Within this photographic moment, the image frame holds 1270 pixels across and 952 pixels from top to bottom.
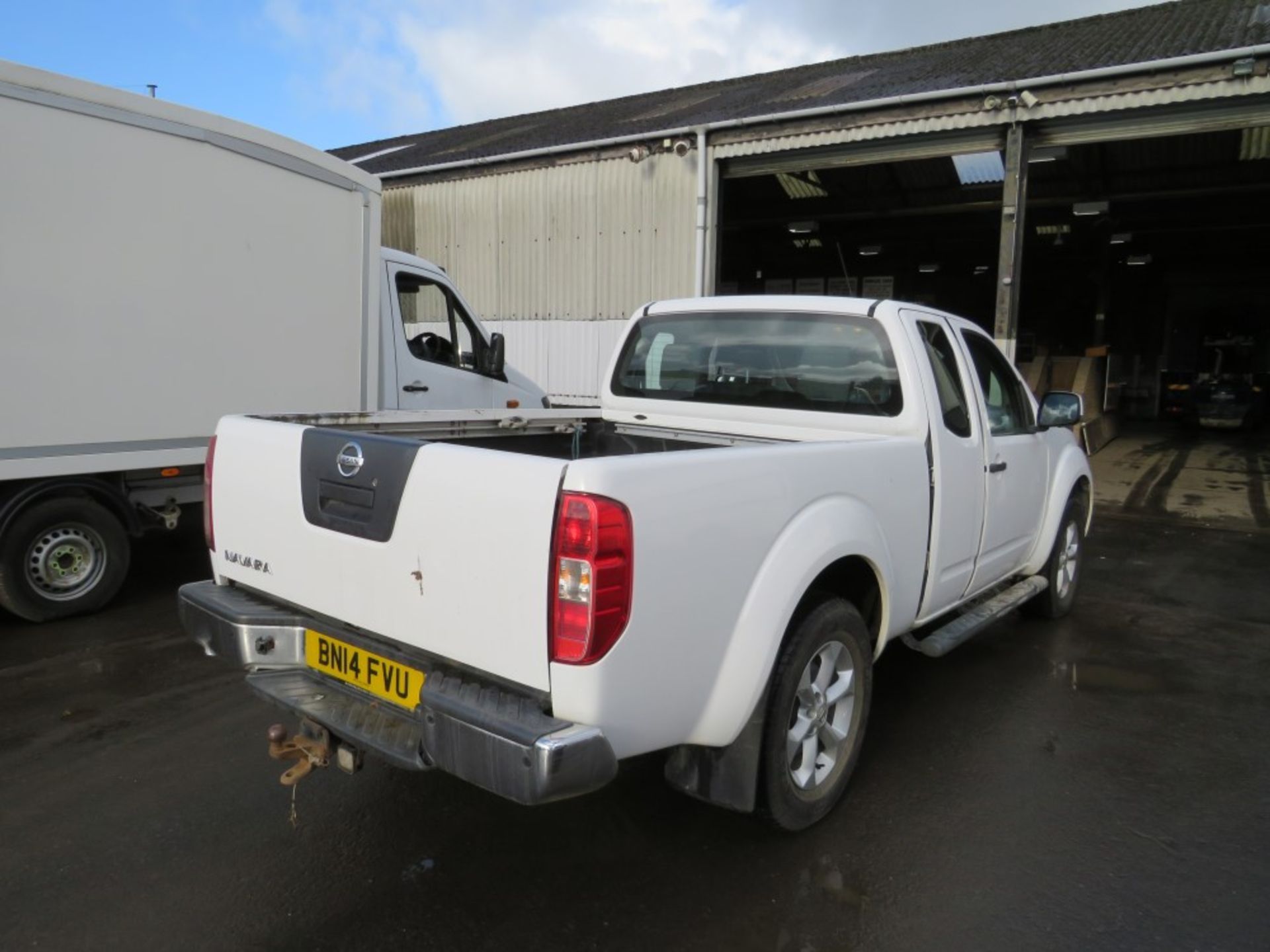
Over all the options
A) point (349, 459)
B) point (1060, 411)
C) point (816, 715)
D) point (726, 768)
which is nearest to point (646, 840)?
point (726, 768)

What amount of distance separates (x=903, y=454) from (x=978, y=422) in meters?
1.01

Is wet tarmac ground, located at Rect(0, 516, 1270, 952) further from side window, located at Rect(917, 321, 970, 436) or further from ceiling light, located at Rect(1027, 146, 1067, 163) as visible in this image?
ceiling light, located at Rect(1027, 146, 1067, 163)

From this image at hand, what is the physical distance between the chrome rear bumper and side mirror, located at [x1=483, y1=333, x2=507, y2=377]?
4.46 m

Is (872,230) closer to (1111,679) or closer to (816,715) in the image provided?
(1111,679)

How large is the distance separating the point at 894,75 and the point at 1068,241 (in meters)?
12.0

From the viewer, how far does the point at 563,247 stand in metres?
12.3

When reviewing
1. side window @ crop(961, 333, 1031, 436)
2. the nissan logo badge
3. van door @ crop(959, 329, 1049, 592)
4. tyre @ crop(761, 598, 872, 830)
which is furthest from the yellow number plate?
side window @ crop(961, 333, 1031, 436)

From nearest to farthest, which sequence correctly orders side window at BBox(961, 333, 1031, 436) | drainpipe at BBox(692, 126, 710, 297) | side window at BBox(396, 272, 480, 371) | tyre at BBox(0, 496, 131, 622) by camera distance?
side window at BBox(961, 333, 1031, 436) → tyre at BBox(0, 496, 131, 622) → side window at BBox(396, 272, 480, 371) → drainpipe at BBox(692, 126, 710, 297)

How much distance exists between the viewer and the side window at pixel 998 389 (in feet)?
14.4

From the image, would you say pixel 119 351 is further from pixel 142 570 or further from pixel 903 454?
pixel 903 454

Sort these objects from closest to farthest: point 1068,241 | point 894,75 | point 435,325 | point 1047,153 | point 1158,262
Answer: point 435,325, point 1047,153, point 894,75, point 1068,241, point 1158,262

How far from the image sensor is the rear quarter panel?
208cm

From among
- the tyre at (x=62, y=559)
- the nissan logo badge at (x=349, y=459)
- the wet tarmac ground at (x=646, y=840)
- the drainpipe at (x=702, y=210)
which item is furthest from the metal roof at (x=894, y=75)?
the nissan logo badge at (x=349, y=459)

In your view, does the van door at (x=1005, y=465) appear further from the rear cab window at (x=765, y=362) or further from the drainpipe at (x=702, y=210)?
the drainpipe at (x=702, y=210)
